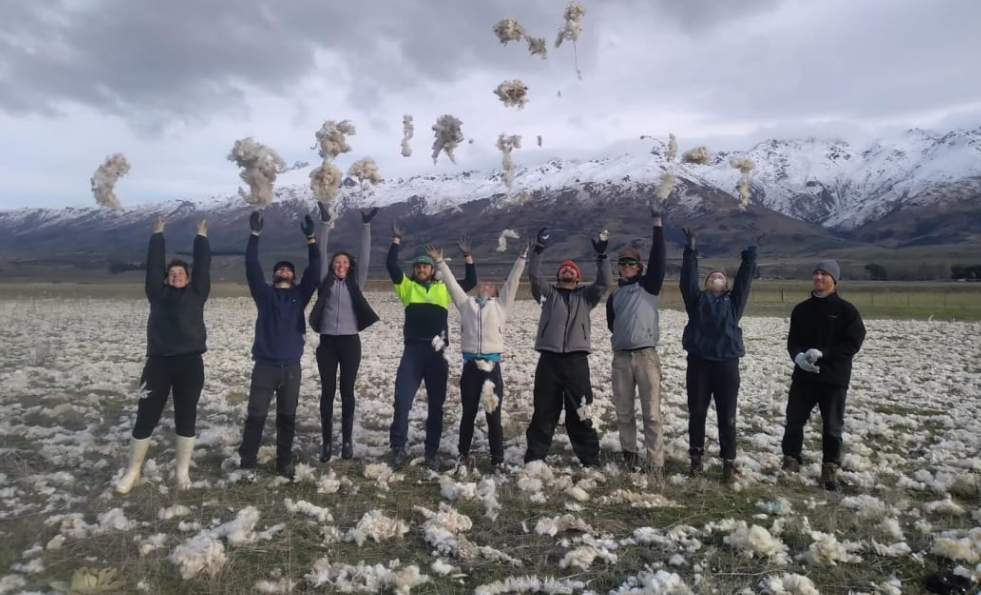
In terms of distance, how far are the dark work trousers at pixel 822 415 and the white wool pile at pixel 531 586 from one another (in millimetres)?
4226

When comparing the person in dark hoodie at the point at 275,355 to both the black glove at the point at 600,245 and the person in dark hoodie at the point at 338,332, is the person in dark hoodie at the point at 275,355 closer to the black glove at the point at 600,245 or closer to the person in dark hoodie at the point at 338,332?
the person in dark hoodie at the point at 338,332

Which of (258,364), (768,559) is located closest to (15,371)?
(258,364)

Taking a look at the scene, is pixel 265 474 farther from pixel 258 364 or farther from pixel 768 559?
pixel 768 559

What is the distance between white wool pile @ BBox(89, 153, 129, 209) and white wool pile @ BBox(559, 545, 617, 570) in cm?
789

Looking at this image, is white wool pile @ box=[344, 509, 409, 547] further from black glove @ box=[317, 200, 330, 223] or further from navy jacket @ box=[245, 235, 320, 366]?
black glove @ box=[317, 200, 330, 223]

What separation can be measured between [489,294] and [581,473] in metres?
2.53

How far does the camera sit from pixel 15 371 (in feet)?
45.2

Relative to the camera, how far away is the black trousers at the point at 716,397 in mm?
7520

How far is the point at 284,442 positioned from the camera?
7.46 m

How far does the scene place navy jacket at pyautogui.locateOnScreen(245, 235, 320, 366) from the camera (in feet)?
25.3

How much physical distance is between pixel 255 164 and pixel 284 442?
168 inches

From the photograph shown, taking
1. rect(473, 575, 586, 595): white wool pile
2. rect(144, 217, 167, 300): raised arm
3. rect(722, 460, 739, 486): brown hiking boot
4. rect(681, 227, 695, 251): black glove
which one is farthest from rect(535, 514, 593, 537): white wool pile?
rect(144, 217, 167, 300): raised arm

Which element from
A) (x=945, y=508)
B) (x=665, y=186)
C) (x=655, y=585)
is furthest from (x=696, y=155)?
(x=655, y=585)

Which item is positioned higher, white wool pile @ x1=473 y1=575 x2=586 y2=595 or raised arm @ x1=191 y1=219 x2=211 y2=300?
raised arm @ x1=191 y1=219 x2=211 y2=300
